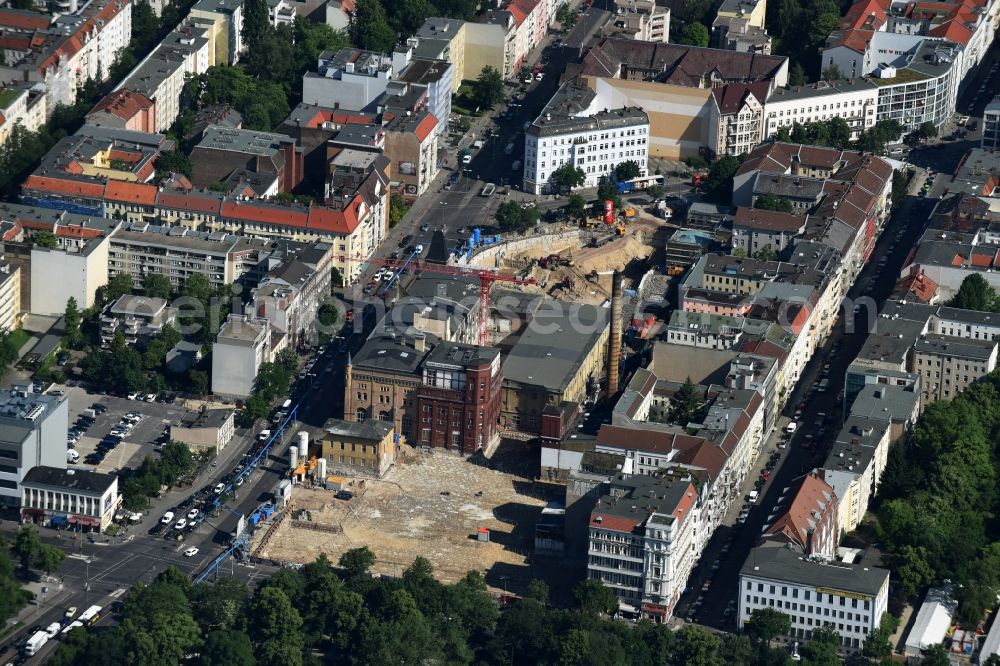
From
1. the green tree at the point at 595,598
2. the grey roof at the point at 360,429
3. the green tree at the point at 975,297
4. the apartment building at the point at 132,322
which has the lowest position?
the green tree at the point at 595,598

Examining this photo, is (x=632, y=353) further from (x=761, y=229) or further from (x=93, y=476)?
(x=93, y=476)

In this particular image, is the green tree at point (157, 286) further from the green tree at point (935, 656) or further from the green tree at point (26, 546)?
the green tree at point (935, 656)

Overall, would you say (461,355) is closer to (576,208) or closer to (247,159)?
(576,208)

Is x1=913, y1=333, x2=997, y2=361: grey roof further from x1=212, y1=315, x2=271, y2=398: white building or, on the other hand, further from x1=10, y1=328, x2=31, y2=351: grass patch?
x1=10, y1=328, x2=31, y2=351: grass patch

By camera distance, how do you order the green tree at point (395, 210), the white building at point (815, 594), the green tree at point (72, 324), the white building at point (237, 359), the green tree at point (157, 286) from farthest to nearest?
the green tree at point (395, 210)
the green tree at point (157, 286)
the green tree at point (72, 324)
the white building at point (237, 359)
the white building at point (815, 594)

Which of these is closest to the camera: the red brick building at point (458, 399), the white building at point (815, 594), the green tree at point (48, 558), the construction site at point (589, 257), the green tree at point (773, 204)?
the white building at point (815, 594)

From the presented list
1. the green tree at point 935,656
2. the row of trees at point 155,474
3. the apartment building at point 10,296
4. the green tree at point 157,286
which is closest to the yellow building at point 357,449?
the row of trees at point 155,474

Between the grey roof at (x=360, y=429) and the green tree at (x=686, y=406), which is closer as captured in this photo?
the grey roof at (x=360, y=429)

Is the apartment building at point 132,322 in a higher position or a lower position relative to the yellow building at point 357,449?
higher
